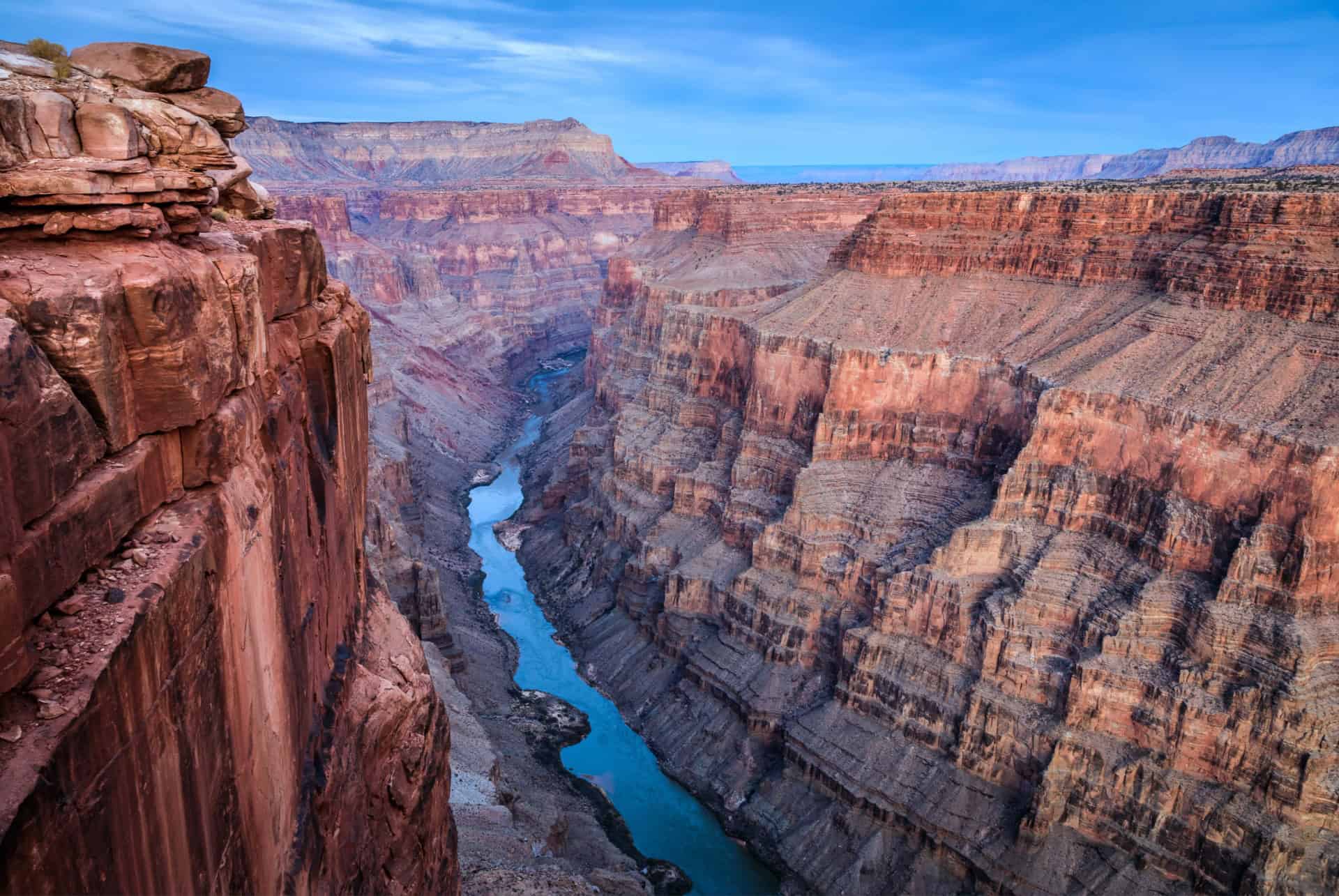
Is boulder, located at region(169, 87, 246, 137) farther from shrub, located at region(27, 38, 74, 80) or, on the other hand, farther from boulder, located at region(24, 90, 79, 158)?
boulder, located at region(24, 90, 79, 158)

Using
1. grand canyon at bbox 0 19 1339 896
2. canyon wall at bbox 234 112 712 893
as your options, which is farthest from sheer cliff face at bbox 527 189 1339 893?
canyon wall at bbox 234 112 712 893

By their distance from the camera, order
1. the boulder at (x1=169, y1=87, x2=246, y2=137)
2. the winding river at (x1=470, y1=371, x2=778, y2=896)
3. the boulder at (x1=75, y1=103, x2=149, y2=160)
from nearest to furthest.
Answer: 1. the boulder at (x1=75, y1=103, x2=149, y2=160)
2. the boulder at (x1=169, y1=87, x2=246, y2=137)
3. the winding river at (x1=470, y1=371, x2=778, y2=896)

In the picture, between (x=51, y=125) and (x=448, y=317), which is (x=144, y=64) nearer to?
(x=51, y=125)

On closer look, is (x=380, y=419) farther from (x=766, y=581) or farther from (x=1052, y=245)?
(x=1052, y=245)

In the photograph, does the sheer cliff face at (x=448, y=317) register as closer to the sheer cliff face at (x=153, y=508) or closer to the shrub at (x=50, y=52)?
the sheer cliff face at (x=153, y=508)

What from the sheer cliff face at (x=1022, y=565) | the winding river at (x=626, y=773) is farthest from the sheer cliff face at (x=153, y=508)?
the sheer cliff face at (x=1022, y=565)

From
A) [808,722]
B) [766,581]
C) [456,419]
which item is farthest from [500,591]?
[456,419]
